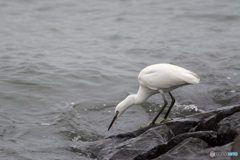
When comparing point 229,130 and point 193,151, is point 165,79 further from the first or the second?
point 193,151

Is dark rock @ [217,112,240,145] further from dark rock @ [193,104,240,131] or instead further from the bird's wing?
the bird's wing

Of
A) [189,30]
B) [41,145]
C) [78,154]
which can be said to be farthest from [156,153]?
[189,30]

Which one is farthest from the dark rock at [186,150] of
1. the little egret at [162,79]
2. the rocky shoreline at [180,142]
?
the little egret at [162,79]

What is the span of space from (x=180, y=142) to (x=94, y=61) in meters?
6.89

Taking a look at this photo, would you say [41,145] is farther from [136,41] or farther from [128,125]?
[136,41]

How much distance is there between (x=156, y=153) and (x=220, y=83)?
15.8 feet

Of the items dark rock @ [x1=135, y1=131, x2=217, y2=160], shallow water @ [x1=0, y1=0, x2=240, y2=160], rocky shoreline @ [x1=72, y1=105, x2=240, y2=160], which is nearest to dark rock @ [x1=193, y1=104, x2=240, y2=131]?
rocky shoreline @ [x1=72, y1=105, x2=240, y2=160]

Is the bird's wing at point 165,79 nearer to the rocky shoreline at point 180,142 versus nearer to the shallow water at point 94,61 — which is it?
the rocky shoreline at point 180,142

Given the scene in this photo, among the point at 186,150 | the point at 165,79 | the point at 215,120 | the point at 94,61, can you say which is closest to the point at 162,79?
the point at 165,79

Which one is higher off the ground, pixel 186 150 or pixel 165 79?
pixel 165 79

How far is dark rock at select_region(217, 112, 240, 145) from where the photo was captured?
378 cm

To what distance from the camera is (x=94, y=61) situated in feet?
34.6

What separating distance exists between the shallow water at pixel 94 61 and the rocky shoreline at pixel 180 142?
714mm

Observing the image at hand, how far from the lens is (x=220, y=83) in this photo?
8180 mm
